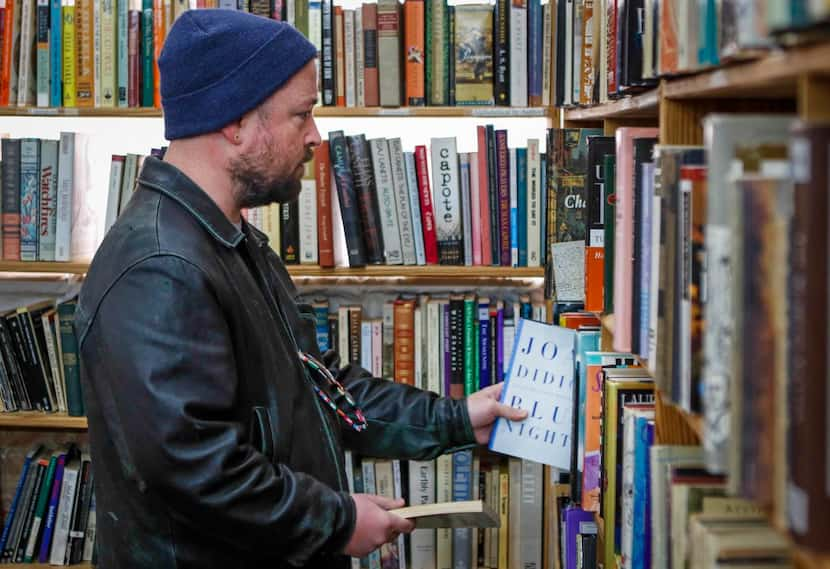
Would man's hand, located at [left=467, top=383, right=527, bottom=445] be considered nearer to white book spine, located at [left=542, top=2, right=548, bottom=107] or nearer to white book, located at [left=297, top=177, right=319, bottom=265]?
white book, located at [left=297, top=177, right=319, bottom=265]

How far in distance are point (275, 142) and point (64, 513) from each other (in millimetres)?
1600

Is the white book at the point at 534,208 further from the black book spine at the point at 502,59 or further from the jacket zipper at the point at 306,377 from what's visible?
the jacket zipper at the point at 306,377

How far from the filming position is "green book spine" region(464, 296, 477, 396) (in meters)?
2.79

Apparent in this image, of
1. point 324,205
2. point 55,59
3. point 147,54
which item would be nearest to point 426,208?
point 324,205

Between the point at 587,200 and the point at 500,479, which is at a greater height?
the point at 587,200

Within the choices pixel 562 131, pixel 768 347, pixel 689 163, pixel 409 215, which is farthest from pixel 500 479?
pixel 768 347

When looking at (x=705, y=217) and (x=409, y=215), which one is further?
(x=409, y=215)

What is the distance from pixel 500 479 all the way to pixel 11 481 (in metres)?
1.37

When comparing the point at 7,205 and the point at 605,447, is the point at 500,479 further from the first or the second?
the point at 7,205

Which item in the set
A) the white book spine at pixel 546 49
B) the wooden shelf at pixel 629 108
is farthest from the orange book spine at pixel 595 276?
the white book spine at pixel 546 49

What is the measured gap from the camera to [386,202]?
2756 millimetres

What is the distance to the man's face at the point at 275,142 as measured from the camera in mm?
1744

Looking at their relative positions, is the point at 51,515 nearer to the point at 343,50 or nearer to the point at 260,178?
the point at 343,50

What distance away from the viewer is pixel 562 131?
88.1 inches
